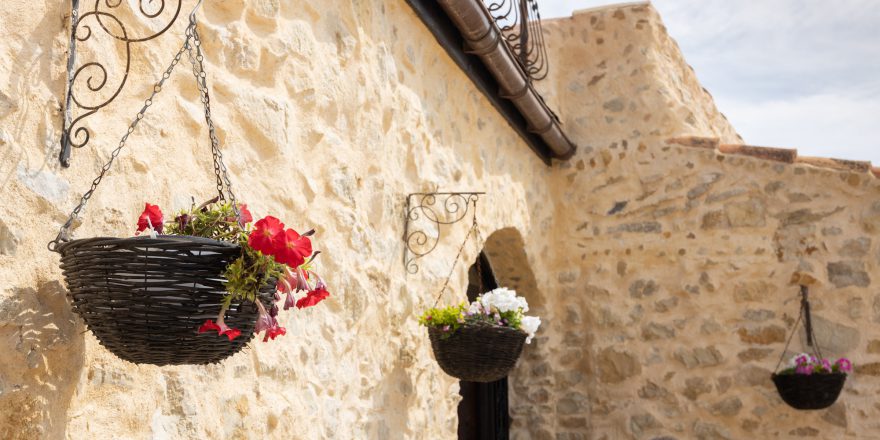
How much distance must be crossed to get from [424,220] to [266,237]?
2076 millimetres

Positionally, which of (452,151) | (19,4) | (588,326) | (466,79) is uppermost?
(466,79)

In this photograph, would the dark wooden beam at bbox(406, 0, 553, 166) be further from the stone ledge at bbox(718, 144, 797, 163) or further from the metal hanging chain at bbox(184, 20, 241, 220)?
the metal hanging chain at bbox(184, 20, 241, 220)

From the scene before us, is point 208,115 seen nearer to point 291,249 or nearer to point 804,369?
point 291,249

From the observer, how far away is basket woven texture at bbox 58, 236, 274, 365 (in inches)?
55.5

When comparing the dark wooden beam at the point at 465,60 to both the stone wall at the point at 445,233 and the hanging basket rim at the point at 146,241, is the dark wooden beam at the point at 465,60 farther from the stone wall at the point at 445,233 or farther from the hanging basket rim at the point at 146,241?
the hanging basket rim at the point at 146,241

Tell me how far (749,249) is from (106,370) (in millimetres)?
4635

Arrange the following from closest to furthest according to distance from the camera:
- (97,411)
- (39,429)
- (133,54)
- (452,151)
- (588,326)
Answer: (39,429) < (97,411) < (133,54) < (452,151) < (588,326)

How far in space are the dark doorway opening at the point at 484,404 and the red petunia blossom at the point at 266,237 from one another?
3.86m

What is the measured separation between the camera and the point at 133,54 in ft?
6.10

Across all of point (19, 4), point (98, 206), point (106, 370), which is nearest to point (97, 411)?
point (106, 370)

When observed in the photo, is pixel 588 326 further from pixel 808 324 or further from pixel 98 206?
pixel 98 206

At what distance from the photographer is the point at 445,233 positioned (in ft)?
12.3

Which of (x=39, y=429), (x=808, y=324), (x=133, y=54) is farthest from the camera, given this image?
(x=808, y=324)

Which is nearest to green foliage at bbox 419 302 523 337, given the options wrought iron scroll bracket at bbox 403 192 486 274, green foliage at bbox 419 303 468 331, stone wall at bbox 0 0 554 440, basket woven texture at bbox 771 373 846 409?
green foliage at bbox 419 303 468 331
